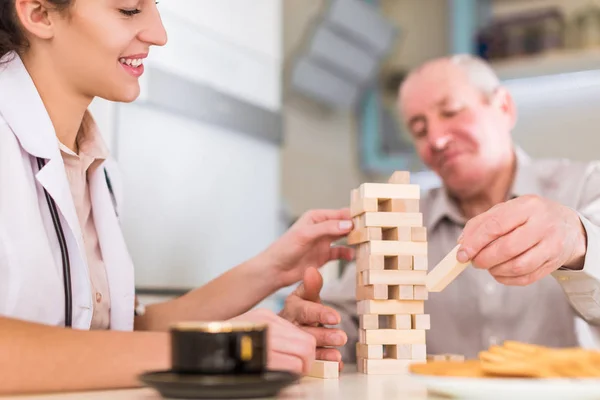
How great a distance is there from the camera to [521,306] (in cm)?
200

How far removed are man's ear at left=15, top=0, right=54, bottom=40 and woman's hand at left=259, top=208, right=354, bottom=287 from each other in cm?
61

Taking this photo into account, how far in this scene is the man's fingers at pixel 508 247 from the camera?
3.64 ft

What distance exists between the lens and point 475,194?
2.20 meters

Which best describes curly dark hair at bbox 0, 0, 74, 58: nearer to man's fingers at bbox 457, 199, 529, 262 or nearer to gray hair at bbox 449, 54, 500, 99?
man's fingers at bbox 457, 199, 529, 262

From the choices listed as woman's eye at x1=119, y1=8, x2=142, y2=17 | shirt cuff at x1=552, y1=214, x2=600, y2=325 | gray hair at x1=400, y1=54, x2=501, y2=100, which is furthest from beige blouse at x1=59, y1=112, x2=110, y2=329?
gray hair at x1=400, y1=54, x2=501, y2=100

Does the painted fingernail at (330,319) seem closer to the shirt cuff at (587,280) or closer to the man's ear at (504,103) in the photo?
the shirt cuff at (587,280)

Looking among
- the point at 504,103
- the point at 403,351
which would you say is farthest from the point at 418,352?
the point at 504,103

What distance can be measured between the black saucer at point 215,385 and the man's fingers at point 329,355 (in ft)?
1.14

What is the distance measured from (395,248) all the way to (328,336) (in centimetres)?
18

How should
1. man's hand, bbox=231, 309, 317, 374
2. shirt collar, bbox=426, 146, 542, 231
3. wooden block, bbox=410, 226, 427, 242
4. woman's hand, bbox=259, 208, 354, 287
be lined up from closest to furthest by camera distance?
man's hand, bbox=231, 309, 317, 374 < wooden block, bbox=410, 226, 427, 242 < woman's hand, bbox=259, 208, 354, 287 < shirt collar, bbox=426, 146, 542, 231

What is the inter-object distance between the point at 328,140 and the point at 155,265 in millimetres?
1633

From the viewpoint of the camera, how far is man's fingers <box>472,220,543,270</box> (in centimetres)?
111

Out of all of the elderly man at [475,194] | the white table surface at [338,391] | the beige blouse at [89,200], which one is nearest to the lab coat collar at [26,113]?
the beige blouse at [89,200]

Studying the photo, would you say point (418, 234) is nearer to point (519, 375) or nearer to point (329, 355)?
point (329, 355)
